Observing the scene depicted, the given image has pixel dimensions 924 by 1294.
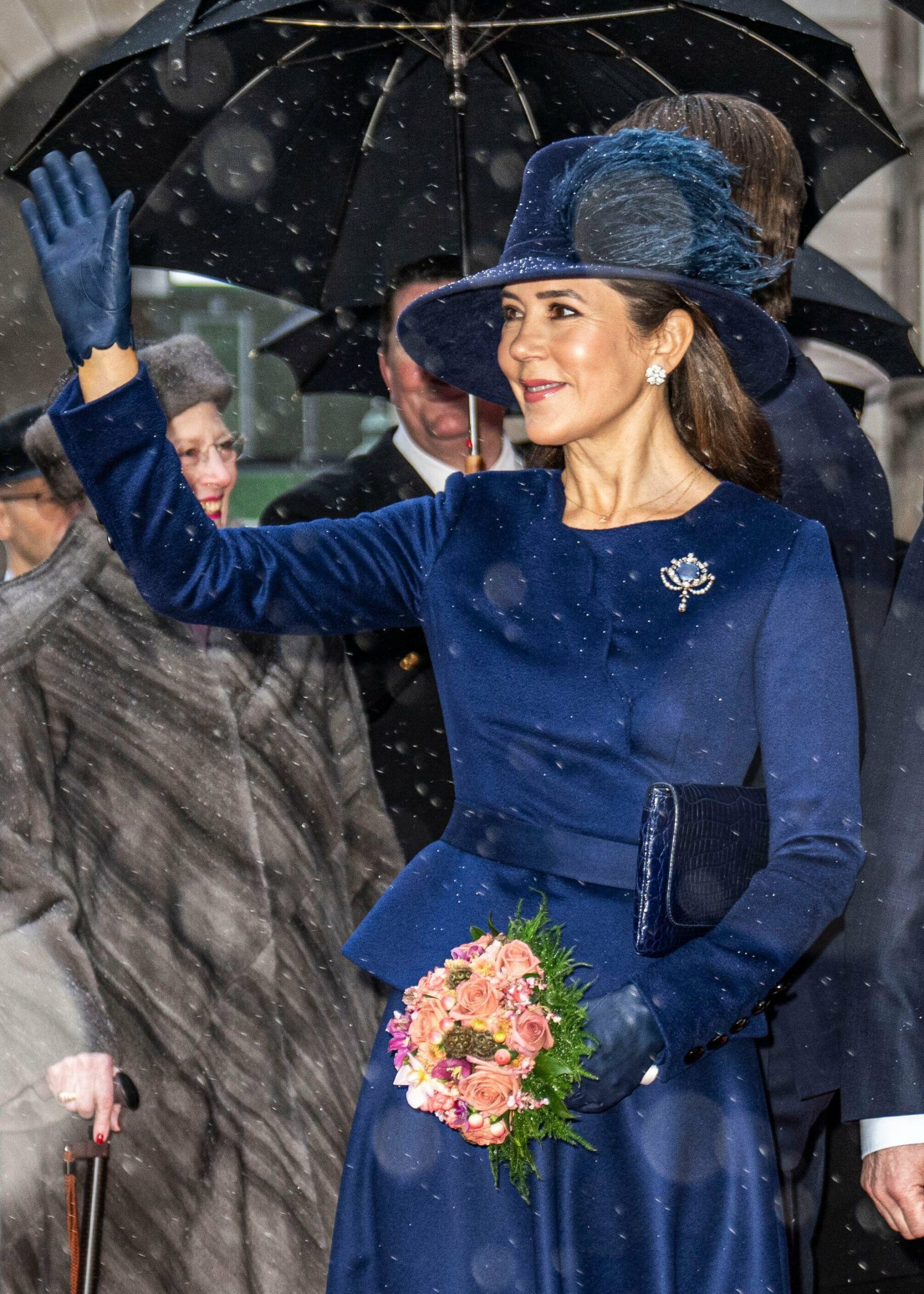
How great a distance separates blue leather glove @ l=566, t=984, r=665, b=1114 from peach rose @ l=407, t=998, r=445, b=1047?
6.8 inches

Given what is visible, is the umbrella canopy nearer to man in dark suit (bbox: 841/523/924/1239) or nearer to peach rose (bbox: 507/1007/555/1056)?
man in dark suit (bbox: 841/523/924/1239)

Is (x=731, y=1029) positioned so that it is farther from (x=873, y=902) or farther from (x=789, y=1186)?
(x=789, y=1186)

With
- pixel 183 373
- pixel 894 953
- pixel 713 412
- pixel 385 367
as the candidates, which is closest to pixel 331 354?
pixel 385 367

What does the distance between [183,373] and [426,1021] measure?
2059 millimetres

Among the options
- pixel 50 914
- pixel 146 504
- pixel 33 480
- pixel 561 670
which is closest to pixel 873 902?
A: pixel 561 670

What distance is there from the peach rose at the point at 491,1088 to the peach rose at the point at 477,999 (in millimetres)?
55

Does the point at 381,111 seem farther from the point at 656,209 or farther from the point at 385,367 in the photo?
the point at 656,209

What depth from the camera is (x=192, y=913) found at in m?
3.28

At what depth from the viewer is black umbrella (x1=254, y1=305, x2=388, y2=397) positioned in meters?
4.54

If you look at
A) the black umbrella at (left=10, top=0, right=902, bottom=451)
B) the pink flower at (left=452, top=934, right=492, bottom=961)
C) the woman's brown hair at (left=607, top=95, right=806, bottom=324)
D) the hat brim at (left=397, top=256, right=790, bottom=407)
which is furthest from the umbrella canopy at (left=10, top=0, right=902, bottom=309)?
the pink flower at (left=452, top=934, right=492, bottom=961)

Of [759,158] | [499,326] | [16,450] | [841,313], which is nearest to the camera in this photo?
[499,326]

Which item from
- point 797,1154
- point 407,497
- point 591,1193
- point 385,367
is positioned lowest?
point 797,1154

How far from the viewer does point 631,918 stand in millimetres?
2016

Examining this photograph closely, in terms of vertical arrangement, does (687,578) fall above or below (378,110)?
below
